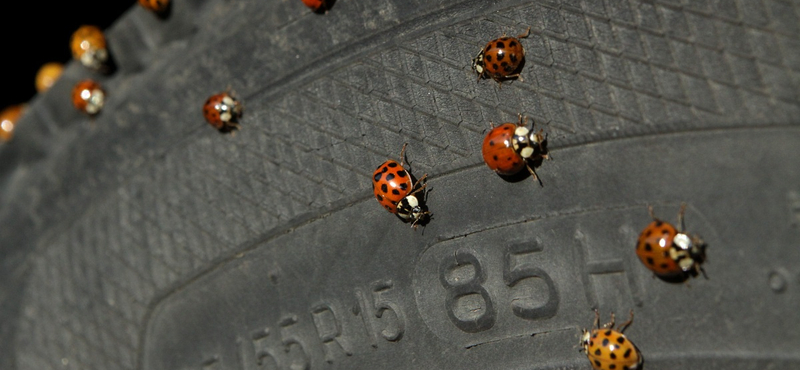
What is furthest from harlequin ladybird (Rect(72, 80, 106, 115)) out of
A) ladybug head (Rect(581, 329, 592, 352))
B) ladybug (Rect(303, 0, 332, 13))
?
ladybug head (Rect(581, 329, 592, 352))

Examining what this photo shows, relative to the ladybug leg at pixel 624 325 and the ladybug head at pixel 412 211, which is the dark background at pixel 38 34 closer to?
the ladybug head at pixel 412 211

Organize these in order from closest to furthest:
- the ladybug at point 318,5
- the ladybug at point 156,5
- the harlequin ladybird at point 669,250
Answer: the harlequin ladybird at point 669,250 → the ladybug at point 318,5 → the ladybug at point 156,5

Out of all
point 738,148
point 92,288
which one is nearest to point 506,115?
point 738,148

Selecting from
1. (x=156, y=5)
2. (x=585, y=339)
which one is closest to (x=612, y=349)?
(x=585, y=339)

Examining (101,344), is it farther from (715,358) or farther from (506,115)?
(715,358)

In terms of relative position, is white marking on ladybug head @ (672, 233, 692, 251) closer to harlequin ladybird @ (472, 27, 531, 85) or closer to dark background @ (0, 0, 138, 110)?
harlequin ladybird @ (472, 27, 531, 85)

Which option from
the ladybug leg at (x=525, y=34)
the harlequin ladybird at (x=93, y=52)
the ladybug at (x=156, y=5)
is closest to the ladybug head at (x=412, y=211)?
the ladybug leg at (x=525, y=34)

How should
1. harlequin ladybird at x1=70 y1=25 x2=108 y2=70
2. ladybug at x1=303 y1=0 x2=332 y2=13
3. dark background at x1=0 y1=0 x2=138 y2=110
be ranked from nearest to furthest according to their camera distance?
1. ladybug at x1=303 y1=0 x2=332 y2=13
2. harlequin ladybird at x1=70 y1=25 x2=108 y2=70
3. dark background at x1=0 y1=0 x2=138 y2=110
